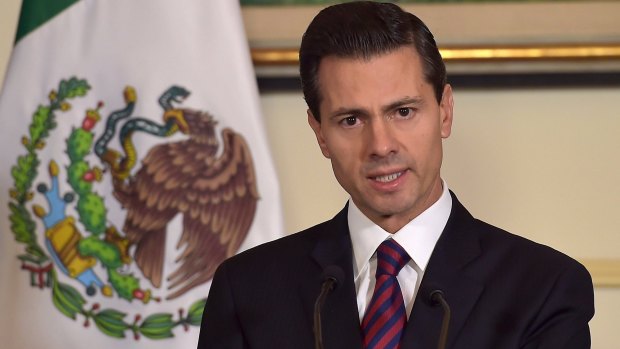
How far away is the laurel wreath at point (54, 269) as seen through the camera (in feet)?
8.82

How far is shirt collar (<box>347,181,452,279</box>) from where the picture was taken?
5.66 feet

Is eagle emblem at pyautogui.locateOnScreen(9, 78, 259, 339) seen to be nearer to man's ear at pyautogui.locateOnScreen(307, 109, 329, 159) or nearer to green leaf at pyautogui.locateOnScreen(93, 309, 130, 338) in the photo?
green leaf at pyautogui.locateOnScreen(93, 309, 130, 338)

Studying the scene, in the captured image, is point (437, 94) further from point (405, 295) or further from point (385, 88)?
point (405, 295)

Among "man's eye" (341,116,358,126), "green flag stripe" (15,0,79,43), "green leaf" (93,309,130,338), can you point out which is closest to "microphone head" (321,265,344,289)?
"man's eye" (341,116,358,126)

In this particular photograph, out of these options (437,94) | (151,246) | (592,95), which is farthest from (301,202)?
(437,94)

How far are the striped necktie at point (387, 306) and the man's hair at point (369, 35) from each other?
0.25 m

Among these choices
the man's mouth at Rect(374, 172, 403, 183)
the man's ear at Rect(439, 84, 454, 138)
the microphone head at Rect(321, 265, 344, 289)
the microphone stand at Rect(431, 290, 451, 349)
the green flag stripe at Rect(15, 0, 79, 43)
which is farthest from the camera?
the green flag stripe at Rect(15, 0, 79, 43)

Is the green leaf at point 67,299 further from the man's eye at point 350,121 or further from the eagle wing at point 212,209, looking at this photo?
the man's eye at point 350,121

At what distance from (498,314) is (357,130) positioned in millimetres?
338

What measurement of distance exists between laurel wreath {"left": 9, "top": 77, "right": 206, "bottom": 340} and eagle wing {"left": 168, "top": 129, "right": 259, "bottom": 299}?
0.25 feet

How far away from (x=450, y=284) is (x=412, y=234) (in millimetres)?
100

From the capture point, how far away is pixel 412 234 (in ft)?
5.67

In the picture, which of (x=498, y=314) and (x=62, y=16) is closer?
(x=498, y=314)

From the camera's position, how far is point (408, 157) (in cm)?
168
